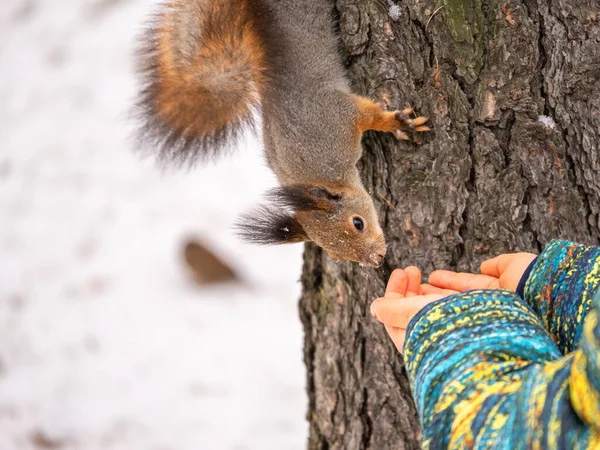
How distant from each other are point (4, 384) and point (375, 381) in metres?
2.03

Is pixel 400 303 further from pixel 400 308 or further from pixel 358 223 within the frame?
pixel 358 223

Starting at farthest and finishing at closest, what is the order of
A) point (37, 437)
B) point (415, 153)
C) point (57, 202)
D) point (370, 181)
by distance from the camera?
point (57, 202) → point (37, 437) → point (370, 181) → point (415, 153)

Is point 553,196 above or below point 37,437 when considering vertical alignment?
above

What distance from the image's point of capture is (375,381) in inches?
63.6

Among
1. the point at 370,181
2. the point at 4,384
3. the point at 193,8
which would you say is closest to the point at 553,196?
the point at 370,181

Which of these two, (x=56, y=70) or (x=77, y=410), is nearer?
(x=77, y=410)

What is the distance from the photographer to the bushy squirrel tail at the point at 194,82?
1664mm

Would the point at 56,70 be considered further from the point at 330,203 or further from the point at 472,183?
the point at 472,183

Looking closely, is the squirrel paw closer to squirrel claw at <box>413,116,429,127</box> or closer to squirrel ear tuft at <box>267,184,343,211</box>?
squirrel claw at <box>413,116,429,127</box>

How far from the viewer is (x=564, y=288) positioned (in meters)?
1.12

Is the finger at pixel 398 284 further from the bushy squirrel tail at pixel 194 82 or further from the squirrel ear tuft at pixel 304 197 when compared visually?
the bushy squirrel tail at pixel 194 82

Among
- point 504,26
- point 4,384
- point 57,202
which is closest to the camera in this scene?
point 504,26

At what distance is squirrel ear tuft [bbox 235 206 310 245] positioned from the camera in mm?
1566

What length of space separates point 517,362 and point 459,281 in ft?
1.20
